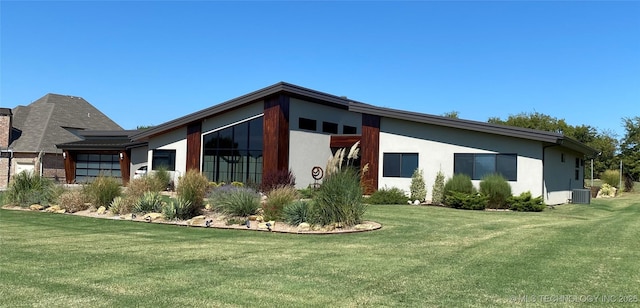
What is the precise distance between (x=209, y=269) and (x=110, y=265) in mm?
Result: 1412

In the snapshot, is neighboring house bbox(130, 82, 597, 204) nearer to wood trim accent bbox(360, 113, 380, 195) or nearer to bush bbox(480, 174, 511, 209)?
wood trim accent bbox(360, 113, 380, 195)

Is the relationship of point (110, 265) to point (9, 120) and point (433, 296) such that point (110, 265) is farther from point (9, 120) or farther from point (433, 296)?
point (9, 120)

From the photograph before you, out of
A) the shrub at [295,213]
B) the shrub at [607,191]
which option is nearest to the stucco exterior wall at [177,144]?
the shrub at [295,213]

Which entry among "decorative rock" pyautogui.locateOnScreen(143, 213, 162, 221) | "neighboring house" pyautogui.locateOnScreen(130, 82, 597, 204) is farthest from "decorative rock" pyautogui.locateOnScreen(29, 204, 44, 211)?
"neighboring house" pyautogui.locateOnScreen(130, 82, 597, 204)

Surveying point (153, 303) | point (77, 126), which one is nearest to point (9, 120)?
point (77, 126)

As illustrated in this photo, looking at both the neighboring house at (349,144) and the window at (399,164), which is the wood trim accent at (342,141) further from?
the window at (399,164)

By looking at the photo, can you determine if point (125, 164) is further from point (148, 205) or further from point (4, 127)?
point (148, 205)

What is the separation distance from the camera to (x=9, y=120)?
3231 cm

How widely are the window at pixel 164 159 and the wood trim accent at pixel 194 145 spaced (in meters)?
1.41

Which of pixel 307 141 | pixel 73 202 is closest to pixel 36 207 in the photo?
pixel 73 202

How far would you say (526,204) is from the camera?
55.9 ft

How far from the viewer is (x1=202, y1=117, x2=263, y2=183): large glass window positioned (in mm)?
24469

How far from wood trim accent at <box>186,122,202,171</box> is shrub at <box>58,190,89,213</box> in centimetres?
1070

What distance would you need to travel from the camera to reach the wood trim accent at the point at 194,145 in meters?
26.0
